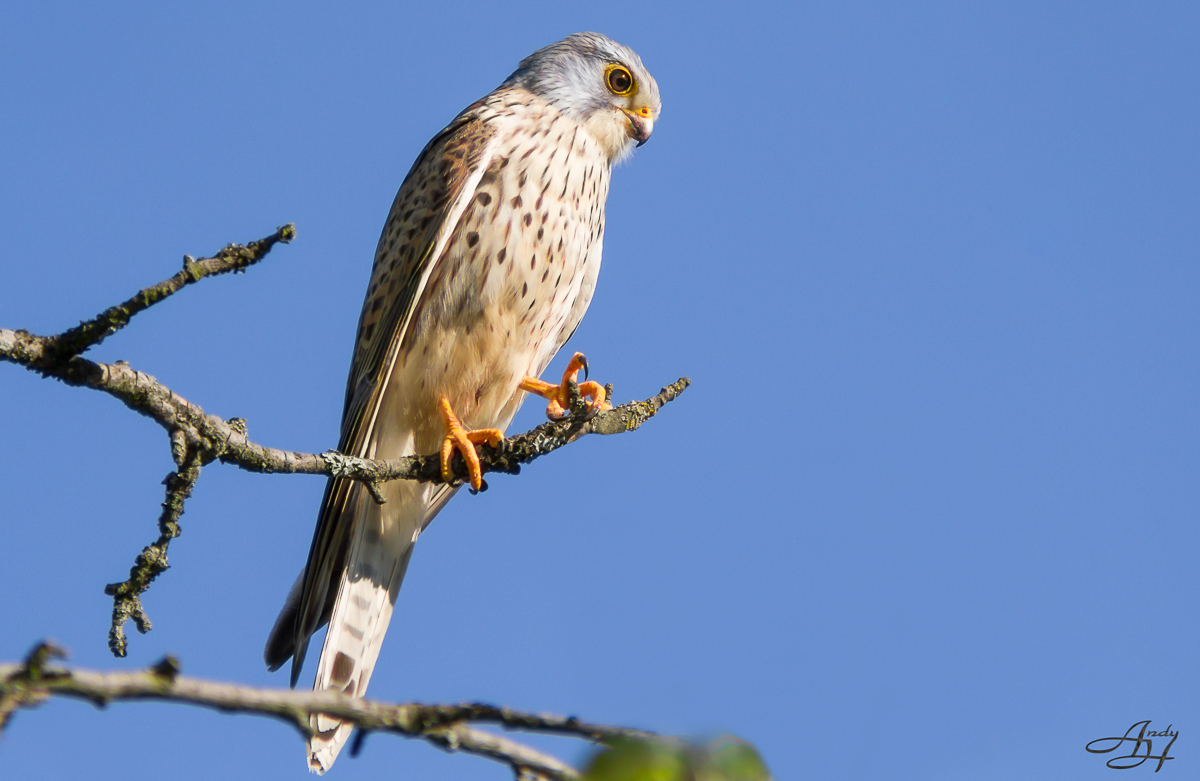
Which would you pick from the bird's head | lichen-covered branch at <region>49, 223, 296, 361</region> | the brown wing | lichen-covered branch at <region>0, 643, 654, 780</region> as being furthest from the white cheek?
lichen-covered branch at <region>0, 643, 654, 780</region>

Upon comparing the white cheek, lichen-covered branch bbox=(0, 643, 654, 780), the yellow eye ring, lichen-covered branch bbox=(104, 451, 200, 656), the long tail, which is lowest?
lichen-covered branch bbox=(0, 643, 654, 780)

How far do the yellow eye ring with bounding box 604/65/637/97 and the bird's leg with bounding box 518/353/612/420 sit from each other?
60.8 inches

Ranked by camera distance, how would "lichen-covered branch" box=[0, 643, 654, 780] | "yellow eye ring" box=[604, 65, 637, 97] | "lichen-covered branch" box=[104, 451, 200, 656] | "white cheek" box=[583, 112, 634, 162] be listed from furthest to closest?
1. "yellow eye ring" box=[604, 65, 637, 97]
2. "white cheek" box=[583, 112, 634, 162]
3. "lichen-covered branch" box=[104, 451, 200, 656]
4. "lichen-covered branch" box=[0, 643, 654, 780]

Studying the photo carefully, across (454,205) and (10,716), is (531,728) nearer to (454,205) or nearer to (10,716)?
(10,716)

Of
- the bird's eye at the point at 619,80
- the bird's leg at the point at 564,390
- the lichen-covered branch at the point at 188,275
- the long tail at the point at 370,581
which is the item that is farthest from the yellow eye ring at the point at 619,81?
the lichen-covered branch at the point at 188,275

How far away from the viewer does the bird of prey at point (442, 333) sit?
13.3 feet

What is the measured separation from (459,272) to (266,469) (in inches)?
65.8

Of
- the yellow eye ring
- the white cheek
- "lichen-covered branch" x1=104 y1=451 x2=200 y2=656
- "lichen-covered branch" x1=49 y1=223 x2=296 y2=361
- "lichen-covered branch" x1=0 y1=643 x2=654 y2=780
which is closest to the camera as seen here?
"lichen-covered branch" x1=0 y1=643 x2=654 y2=780

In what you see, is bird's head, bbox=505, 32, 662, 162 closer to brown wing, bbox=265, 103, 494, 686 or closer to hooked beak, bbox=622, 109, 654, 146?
hooked beak, bbox=622, 109, 654, 146

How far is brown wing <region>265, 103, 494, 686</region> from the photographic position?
13.0 feet

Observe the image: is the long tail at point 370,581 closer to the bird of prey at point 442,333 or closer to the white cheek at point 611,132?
the bird of prey at point 442,333

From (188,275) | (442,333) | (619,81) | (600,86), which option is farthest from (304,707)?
(619,81)

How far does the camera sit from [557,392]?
4.32 m

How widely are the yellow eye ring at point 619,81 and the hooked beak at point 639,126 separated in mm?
141
